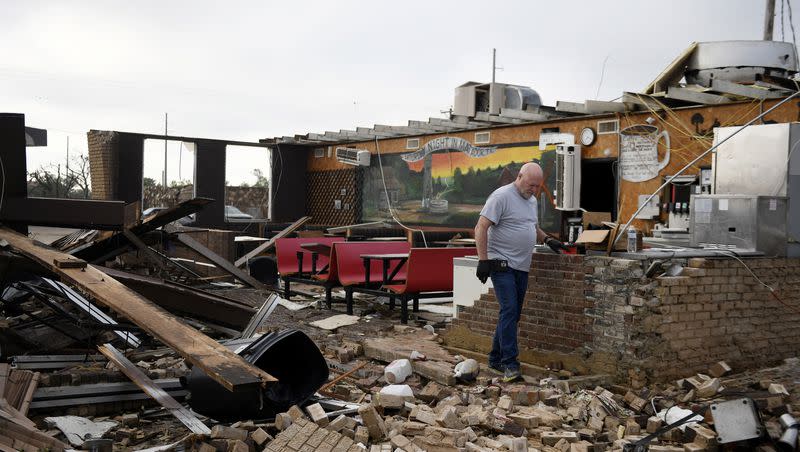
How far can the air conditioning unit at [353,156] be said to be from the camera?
19891 millimetres

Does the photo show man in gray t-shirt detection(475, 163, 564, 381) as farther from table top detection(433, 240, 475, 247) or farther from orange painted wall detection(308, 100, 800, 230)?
table top detection(433, 240, 475, 247)

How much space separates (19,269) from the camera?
6.96m

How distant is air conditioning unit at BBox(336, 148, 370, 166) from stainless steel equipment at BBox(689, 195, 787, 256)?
1312 centimetres

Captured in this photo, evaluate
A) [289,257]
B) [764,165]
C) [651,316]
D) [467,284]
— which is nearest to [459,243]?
[289,257]

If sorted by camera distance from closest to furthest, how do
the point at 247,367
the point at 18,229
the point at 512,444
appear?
the point at 247,367, the point at 512,444, the point at 18,229

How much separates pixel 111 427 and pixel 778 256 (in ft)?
19.7

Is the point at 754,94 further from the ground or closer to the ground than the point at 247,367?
further from the ground

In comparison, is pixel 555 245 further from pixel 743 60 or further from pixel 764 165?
pixel 743 60

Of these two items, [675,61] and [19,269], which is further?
[675,61]

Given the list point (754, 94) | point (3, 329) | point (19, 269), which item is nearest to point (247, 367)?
point (3, 329)

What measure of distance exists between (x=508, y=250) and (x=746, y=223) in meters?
2.43

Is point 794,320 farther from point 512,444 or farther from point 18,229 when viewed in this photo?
point 18,229

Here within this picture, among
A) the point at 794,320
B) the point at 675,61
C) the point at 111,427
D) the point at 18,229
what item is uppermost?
the point at 675,61

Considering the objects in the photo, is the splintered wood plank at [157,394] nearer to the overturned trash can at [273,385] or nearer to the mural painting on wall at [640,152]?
the overturned trash can at [273,385]
